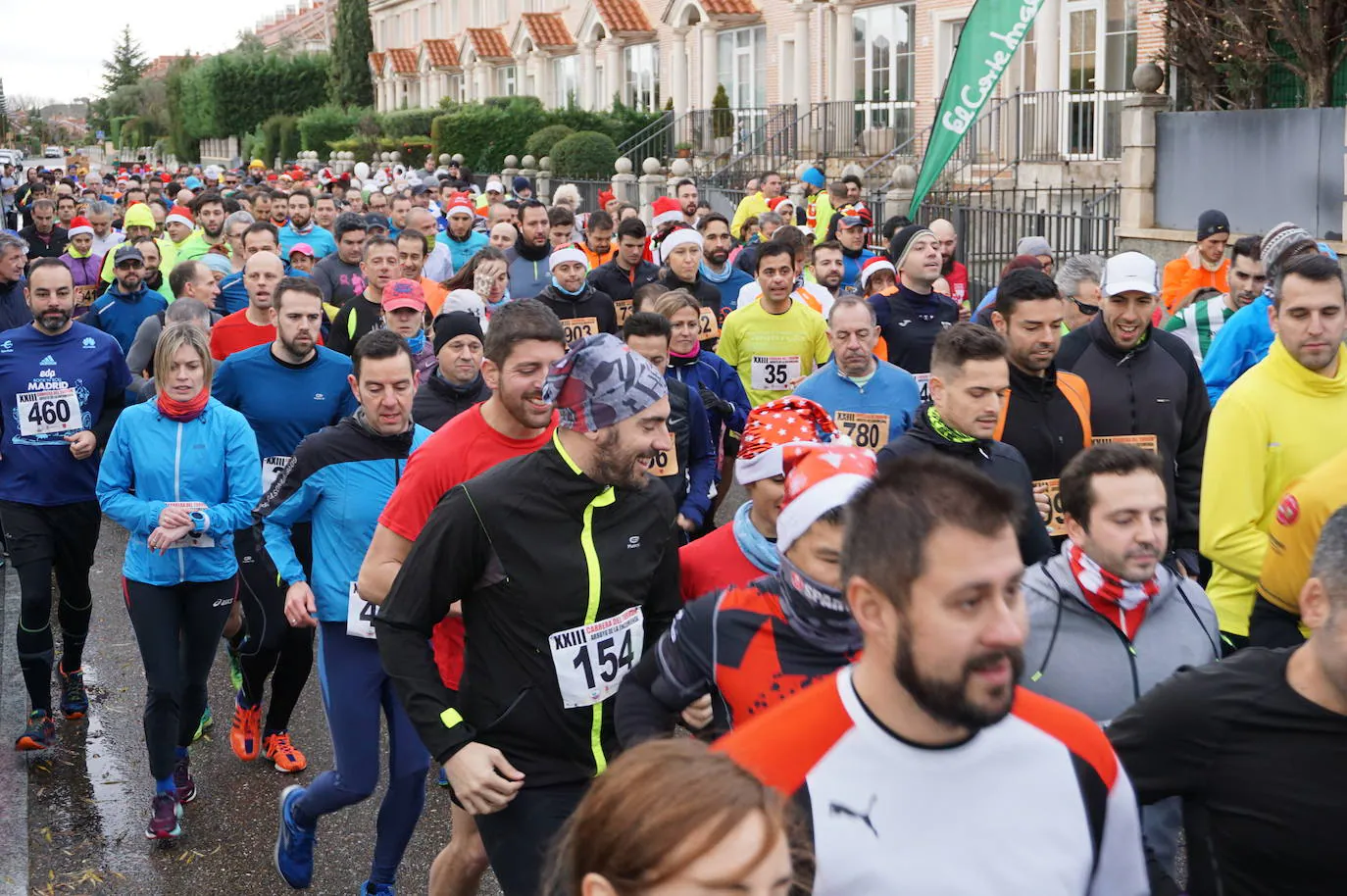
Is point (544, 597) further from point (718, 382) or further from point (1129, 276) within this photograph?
point (718, 382)

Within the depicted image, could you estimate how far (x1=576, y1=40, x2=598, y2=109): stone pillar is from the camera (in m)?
48.3

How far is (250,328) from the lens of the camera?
8.54m

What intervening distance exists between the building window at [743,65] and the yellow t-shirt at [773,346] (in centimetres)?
3001

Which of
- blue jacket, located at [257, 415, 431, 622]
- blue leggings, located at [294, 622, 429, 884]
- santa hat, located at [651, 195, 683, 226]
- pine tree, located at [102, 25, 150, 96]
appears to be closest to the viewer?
blue leggings, located at [294, 622, 429, 884]

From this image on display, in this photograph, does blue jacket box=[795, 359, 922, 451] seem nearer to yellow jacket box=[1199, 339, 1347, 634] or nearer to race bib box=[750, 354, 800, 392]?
race bib box=[750, 354, 800, 392]

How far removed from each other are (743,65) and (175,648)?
35.0 m

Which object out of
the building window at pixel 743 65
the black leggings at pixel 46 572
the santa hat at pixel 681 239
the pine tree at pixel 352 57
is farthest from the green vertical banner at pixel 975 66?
the pine tree at pixel 352 57

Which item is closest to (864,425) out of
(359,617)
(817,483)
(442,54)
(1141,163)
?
(359,617)

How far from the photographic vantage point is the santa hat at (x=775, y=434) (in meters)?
4.03

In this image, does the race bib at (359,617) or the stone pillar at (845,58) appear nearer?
the race bib at (359,617)

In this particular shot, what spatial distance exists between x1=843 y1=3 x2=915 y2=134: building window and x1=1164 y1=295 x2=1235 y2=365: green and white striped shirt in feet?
76.6

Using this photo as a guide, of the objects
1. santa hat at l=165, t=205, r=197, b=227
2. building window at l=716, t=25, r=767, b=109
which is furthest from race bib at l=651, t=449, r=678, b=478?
building window at l=716, t=25, r=767, b=109

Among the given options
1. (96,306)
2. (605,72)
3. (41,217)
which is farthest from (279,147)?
(96,306)

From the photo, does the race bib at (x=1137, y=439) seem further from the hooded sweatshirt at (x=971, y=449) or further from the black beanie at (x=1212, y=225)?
the black beanie at (x=1212, y=225)
